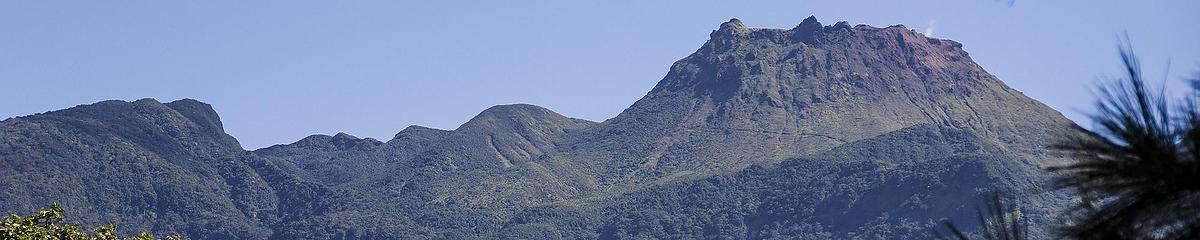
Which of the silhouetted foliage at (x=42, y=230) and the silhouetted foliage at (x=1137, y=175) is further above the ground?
the silhouetted foliage at (x=42, y=230)

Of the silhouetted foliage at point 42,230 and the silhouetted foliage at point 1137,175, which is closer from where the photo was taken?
the silhouetted foliage at point 1137,175

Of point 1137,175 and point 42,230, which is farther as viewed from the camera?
point 42,230

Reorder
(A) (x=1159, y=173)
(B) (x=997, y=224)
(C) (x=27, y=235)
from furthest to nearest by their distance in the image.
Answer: (C) (x=27, y=235) < (B) (x=997, y=224) < (A) (x=1159, y=173)

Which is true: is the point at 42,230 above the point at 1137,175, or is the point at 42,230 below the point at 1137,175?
above

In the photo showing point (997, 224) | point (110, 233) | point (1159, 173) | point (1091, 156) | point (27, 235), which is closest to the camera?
point (1159, 173)

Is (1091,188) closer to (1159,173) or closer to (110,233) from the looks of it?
(1159,173)

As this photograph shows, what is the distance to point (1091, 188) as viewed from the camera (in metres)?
8.66

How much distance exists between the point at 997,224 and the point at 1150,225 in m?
2.28

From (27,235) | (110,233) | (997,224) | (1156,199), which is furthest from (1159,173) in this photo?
(110,233)

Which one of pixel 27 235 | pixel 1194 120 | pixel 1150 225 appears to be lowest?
pixel 1150 225

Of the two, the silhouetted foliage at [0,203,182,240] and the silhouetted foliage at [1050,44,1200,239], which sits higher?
the silhouetted foliage at [0,203,182,240]

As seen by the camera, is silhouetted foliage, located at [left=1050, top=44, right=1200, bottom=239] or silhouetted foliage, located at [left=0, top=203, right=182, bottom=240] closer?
silhouetted foliage, located at [left=1050, top=44, right=1200, bottom=239]

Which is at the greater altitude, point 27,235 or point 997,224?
point 27,235

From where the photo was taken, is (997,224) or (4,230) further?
(4,230)
